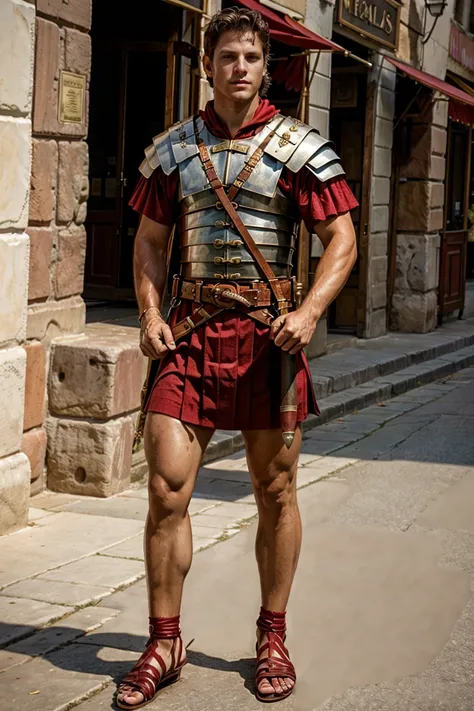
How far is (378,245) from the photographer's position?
566 inches

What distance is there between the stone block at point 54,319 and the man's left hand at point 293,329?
3.06m

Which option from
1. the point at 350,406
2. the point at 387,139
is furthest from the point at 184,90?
the point at 387,139

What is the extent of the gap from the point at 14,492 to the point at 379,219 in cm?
895

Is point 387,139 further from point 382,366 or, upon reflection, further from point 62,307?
point 62,307

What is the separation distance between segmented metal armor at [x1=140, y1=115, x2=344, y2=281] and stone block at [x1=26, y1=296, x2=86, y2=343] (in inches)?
109

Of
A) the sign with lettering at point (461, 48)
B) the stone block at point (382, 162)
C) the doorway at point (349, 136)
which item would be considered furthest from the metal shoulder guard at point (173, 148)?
the sign with lettering at point (461, 48)

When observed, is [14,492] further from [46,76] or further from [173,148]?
[173,148]

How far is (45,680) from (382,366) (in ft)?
27.7

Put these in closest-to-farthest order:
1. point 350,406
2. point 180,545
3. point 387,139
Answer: point 180,545 < point 350,406 < point 387,139

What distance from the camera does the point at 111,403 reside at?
22.4ft

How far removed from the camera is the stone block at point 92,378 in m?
→ 6.84

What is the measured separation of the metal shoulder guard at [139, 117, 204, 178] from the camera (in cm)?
412

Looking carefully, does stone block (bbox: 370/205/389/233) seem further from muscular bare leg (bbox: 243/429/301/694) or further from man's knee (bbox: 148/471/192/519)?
man's knee (bbox: 148/471/192/519)

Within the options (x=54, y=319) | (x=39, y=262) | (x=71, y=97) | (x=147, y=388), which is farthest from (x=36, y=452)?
(x=147, y=388)
